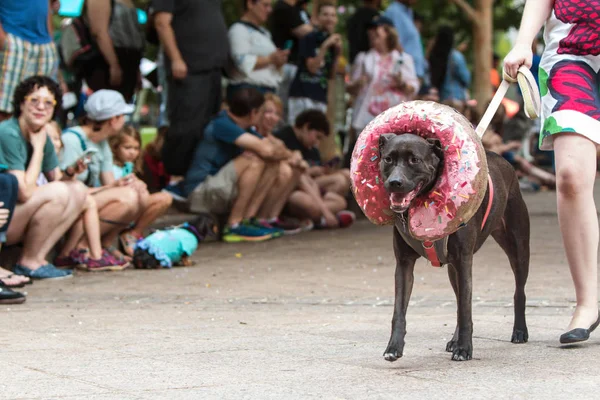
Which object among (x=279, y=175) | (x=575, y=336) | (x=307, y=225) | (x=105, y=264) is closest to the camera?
(x=575, y=336)

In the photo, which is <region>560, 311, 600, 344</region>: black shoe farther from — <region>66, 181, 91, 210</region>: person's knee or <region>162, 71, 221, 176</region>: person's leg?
<region>162, 71, 221, 176</region>: person's leg

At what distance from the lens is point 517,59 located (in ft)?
17.2

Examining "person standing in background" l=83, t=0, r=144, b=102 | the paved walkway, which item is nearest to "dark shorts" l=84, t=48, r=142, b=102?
"person standing in background" l=83, t=0, r=144, b=102

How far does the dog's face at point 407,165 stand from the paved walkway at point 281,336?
2.41 ft

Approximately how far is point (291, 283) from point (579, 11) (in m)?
3.30

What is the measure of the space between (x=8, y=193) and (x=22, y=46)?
193cm

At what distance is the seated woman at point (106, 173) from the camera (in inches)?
346

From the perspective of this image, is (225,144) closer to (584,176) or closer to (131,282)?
(131,282)

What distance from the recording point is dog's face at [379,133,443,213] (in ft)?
15.2

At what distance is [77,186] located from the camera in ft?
27.1

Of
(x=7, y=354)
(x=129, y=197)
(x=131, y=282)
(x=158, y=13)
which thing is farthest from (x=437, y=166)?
(x=158, y=13)

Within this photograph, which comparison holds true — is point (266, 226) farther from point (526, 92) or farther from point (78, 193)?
point (526, 92)

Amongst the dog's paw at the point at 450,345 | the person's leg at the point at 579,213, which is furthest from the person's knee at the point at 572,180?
the dog's paw at the point at 450,345

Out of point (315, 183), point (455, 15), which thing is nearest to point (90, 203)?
point (315, 183)
